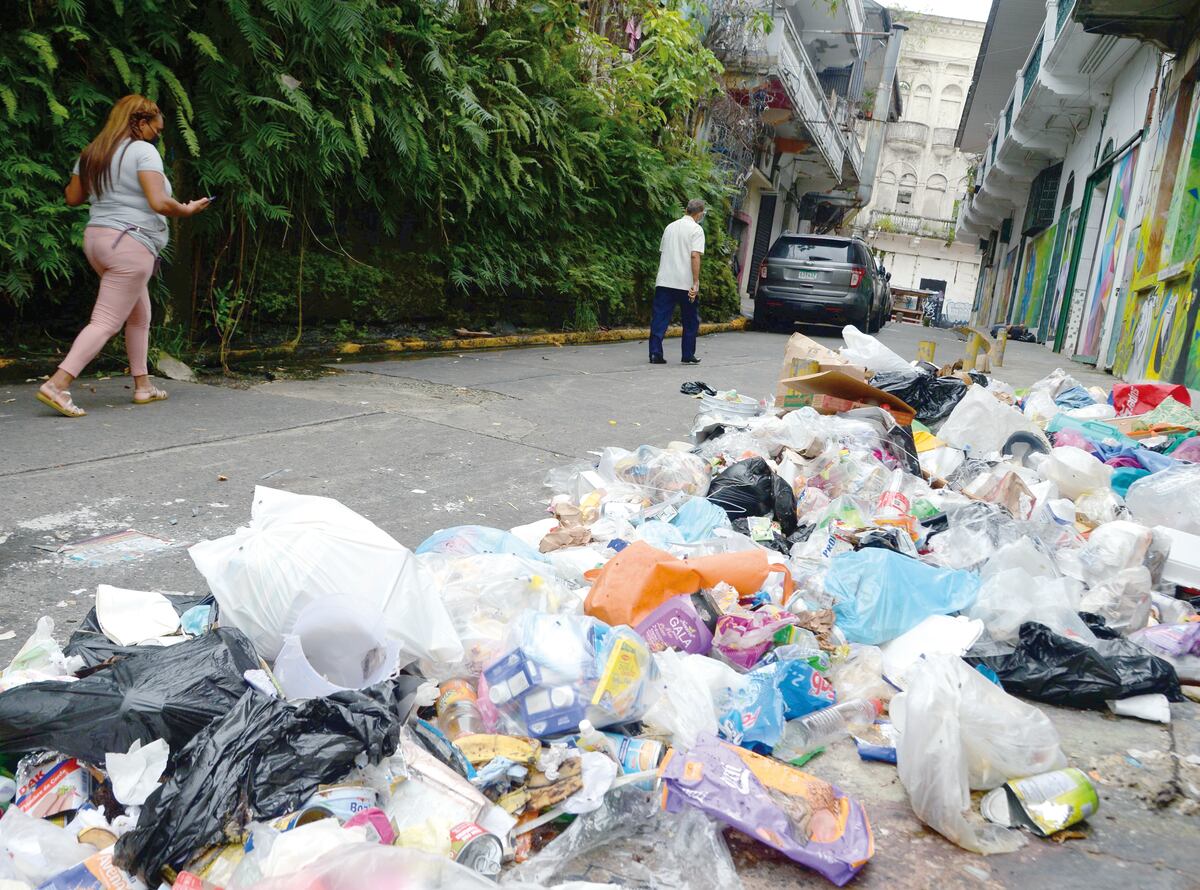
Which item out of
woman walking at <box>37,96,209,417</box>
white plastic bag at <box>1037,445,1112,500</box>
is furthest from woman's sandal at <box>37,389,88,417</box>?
white plastic bag at <box>1037,445,1112,500</box>

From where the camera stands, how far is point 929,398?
18.4 feet

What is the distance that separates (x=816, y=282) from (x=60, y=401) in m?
10.8

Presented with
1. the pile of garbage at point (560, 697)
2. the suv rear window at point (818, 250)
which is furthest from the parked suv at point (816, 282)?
the pile of garbage at point (560, 697)

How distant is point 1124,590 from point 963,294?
155 ft

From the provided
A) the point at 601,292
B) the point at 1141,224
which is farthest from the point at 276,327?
the point at 1141,224

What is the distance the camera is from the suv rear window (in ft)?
44.0

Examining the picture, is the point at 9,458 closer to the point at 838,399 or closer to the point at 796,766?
the point at 796,766

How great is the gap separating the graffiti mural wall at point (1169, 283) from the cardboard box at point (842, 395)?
3496 millimetres

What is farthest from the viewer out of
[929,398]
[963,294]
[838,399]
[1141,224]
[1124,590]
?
[963,294]

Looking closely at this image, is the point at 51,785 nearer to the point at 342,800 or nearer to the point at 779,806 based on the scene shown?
the point at 342,800

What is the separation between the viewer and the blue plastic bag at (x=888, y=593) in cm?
262

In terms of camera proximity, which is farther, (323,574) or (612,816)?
(323,574)

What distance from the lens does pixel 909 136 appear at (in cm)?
4553

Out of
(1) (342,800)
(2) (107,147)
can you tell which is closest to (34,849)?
(1) (342,800)
